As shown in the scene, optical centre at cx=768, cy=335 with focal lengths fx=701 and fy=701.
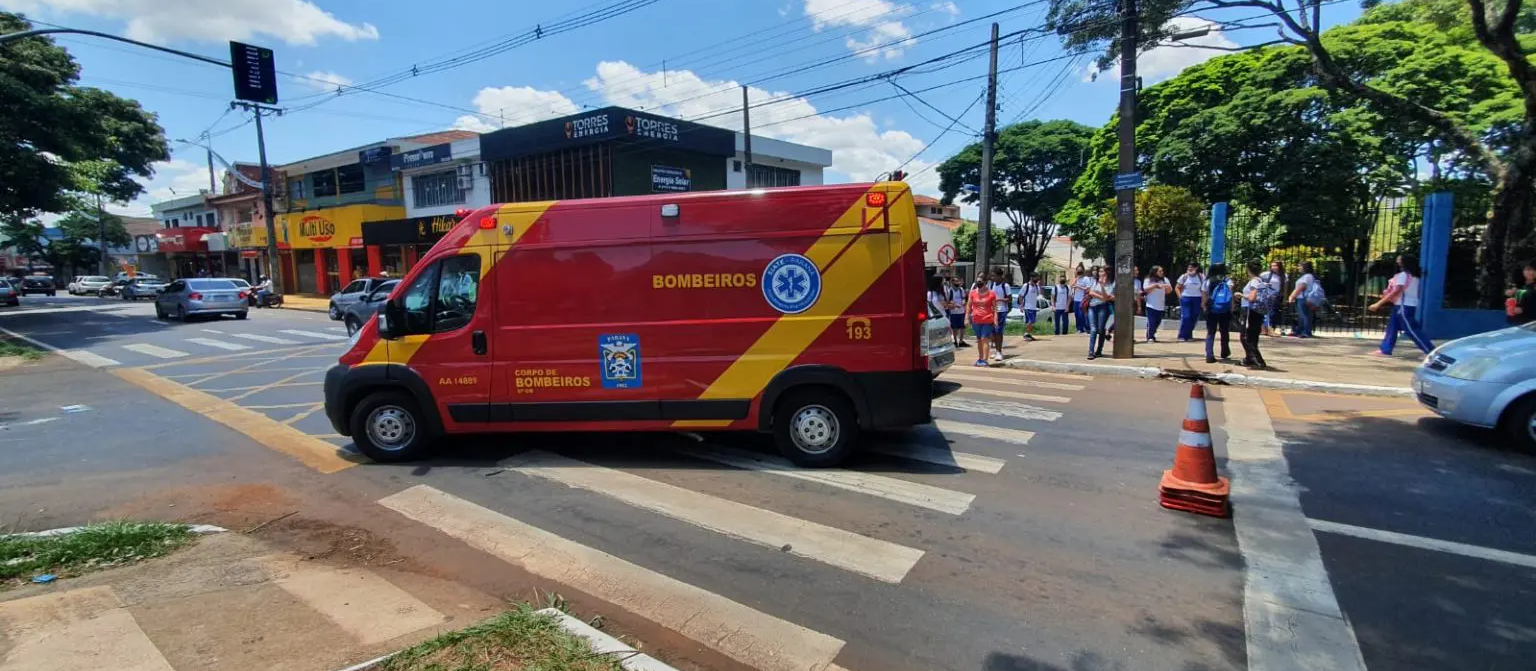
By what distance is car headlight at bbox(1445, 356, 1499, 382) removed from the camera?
6215 millimetres

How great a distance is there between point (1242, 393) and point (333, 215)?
130ft

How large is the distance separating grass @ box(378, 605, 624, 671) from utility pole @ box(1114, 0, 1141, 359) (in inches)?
428

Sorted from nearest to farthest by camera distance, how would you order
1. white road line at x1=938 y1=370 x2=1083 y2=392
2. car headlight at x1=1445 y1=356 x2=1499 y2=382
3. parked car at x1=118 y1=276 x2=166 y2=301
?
car headlight at x1=1445 y1=356 x2=1499 y2=382
white road line at x1=938 y1=370 x2=1083 y2=392
parked car at x1=118 y1=276 x2=166 y2=301

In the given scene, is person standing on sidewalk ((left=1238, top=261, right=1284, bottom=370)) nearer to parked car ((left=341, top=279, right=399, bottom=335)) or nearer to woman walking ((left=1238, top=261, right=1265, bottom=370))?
woman walking ((left=1238, top=261, right=1265, bottom=370))

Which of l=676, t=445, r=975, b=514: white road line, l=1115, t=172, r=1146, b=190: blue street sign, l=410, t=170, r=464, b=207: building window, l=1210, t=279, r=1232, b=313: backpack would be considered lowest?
l=676, t=445, r=975, b=514: white road line

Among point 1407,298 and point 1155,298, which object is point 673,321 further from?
point 1407,298

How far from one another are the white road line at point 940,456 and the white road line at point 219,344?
1632 cm

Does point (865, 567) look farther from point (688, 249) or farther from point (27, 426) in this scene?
point (27, 426)

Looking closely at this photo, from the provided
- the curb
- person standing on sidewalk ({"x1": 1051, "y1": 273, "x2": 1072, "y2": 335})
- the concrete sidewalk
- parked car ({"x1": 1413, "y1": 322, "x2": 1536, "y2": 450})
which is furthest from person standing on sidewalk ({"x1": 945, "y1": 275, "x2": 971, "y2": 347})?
parked car ({"x1": 1413, "y1": 322, "x2": 1536, "y2": 450})

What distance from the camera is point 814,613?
11.9 ft

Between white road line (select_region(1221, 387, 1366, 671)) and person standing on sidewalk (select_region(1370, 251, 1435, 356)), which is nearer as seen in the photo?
white road line (select_region(1221, 387, 1366, 671))

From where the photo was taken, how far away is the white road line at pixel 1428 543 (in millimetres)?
4098

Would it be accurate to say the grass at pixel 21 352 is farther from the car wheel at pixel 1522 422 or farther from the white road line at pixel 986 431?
the car wheel at pixel 1522 422

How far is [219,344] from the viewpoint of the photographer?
56.2 feet
